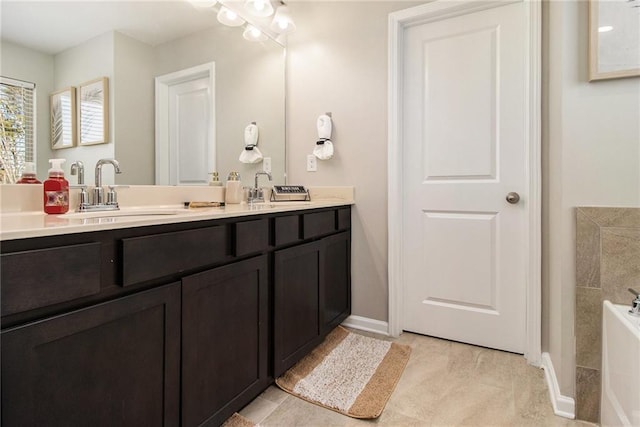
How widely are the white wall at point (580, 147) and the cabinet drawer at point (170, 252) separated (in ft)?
4.40

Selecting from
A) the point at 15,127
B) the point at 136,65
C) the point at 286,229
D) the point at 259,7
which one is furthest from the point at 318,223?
the point at 259,7

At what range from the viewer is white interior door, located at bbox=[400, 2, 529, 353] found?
5.92 ft

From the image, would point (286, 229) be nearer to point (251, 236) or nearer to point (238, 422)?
point (251, 236)

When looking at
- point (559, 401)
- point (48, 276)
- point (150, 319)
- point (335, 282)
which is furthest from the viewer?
point (335, 282)

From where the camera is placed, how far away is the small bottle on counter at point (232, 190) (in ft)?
6.20

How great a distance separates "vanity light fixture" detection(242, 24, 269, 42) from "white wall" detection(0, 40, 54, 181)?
3.86 feet

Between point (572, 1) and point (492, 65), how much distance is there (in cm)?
54

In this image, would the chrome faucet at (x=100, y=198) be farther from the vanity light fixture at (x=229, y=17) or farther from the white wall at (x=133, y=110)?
the vanity light fixture at (x=229, y=17)

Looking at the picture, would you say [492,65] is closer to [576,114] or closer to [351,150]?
[576,114]

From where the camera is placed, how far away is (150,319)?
0.92 m

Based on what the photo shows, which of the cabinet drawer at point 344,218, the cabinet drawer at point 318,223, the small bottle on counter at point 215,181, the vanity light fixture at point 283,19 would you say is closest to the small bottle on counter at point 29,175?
the small bottle on counter at point 215,181

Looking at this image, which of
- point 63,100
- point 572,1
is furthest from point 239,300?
point 572,1

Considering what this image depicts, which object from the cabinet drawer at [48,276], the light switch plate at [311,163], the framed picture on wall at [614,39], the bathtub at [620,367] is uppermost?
the framed picture on wall at [614,39]

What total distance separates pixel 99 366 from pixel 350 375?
1.14 meters
